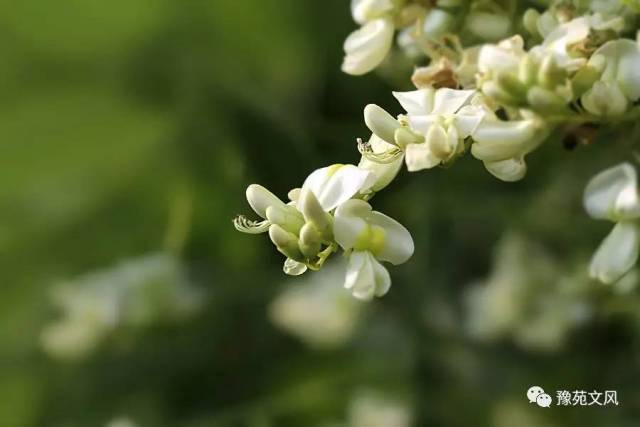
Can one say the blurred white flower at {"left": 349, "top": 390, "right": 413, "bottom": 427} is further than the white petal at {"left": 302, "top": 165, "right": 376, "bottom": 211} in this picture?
Yes

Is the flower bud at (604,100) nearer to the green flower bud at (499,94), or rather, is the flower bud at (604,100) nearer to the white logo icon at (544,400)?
the green flower bud at (499,94)

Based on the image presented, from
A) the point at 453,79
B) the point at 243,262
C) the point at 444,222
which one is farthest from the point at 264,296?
the point at 453,79

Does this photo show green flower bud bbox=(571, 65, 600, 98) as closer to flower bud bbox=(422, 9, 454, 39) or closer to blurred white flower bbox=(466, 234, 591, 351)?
flower bud bbox=(422, 9, 454, 39)

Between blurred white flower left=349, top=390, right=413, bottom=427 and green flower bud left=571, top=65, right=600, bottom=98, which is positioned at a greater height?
blurred white flower left=349, top=390, right=413, bottom=427

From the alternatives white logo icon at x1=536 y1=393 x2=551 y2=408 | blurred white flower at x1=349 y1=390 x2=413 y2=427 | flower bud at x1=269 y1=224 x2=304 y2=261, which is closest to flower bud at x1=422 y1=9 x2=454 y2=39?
flower bud at x1=269 y1=224 x2=304 y2=261

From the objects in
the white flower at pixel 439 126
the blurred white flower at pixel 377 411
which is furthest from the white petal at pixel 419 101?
the blurred white flower at pixel 377 411

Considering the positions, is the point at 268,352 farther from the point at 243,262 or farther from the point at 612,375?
the point at 612,375
